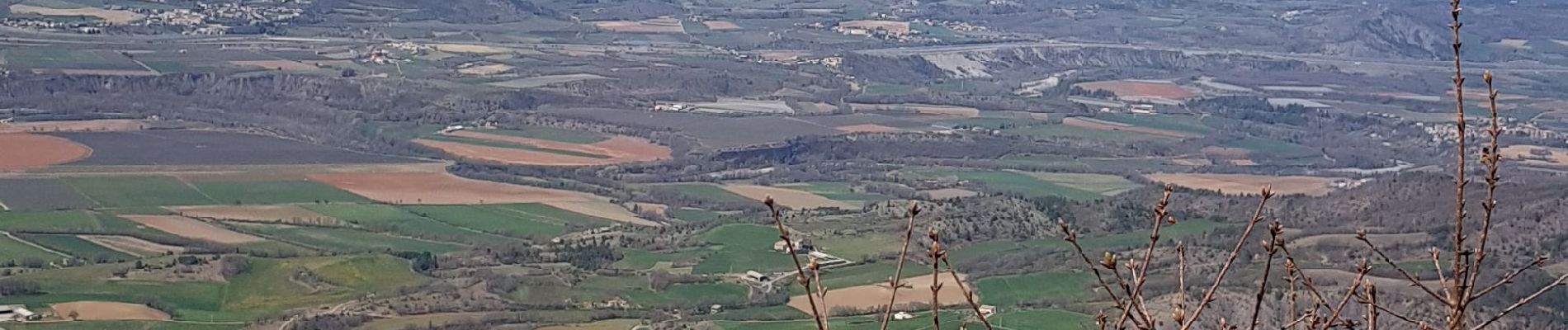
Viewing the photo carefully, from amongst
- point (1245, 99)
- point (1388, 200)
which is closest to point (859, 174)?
point (1388, 200)

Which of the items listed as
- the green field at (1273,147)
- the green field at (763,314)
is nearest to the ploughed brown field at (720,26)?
the green field at (1273,147)

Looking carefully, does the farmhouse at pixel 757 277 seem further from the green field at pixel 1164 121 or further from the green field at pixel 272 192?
the green field at pixel 1164 121

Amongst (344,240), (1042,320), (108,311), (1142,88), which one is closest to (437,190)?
(344,240)

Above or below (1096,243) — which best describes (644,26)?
below

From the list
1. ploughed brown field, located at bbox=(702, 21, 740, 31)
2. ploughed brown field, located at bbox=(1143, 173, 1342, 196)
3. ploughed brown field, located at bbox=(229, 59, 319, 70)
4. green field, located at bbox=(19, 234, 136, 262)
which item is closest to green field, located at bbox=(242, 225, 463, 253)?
green field, located at bbox=(19, 234, 136, 262)

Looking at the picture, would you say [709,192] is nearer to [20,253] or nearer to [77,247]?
[77,247]

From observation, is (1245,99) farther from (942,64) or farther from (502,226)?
(502,226)
